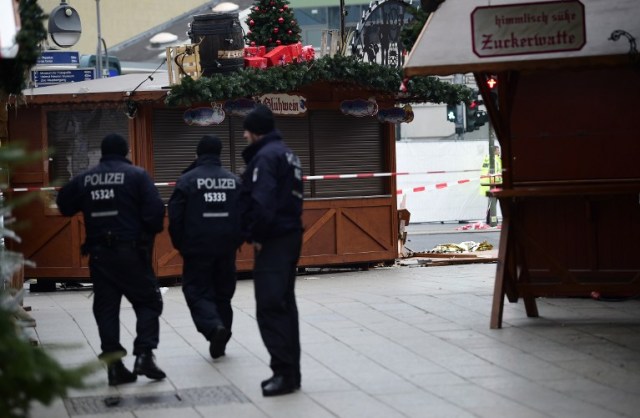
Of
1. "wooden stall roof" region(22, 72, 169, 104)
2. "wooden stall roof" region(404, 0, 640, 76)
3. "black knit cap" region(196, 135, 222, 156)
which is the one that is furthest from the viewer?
"wooden stall roof" region(22, 72, 169, 104)

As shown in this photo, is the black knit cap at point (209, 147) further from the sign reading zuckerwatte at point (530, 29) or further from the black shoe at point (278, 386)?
the black shoe at point (278, 386)

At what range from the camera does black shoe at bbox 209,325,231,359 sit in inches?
388

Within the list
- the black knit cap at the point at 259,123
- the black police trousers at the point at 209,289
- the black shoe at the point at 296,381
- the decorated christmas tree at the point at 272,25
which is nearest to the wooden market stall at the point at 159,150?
the decorated christmas tree at the point at 272,25

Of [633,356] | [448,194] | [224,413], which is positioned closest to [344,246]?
[633,356]

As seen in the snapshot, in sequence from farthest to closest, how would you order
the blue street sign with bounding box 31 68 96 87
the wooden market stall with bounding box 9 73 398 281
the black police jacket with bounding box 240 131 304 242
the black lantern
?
the black lantern → the blue street sign with bounding box 31 68 96 87 → the wooden market stall with bounding box 9 73 398 281 → the black police jacket with bounding box 240 131 304 242

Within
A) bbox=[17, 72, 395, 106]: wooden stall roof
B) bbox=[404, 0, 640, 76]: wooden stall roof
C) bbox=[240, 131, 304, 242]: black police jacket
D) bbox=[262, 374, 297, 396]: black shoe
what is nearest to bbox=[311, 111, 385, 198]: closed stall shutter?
bbox=[17, 72, 395, 106]: wooden stall roof

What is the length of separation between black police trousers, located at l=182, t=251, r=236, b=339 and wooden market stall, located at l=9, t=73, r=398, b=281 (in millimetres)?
5652

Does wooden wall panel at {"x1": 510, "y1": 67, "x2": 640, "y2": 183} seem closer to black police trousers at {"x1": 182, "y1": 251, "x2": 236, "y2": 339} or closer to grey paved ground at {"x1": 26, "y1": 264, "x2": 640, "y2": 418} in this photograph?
grey paved ground at {"x1": 26, "y1": 264, "x2": 640, "y2": 418}

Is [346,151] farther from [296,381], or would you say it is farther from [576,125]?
[296,381]

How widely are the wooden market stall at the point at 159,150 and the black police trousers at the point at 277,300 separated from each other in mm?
7492

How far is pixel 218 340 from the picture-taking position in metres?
9.87

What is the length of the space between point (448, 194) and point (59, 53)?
14.0 meters

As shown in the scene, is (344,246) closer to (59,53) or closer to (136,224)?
(59,53)

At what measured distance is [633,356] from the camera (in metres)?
9.52
